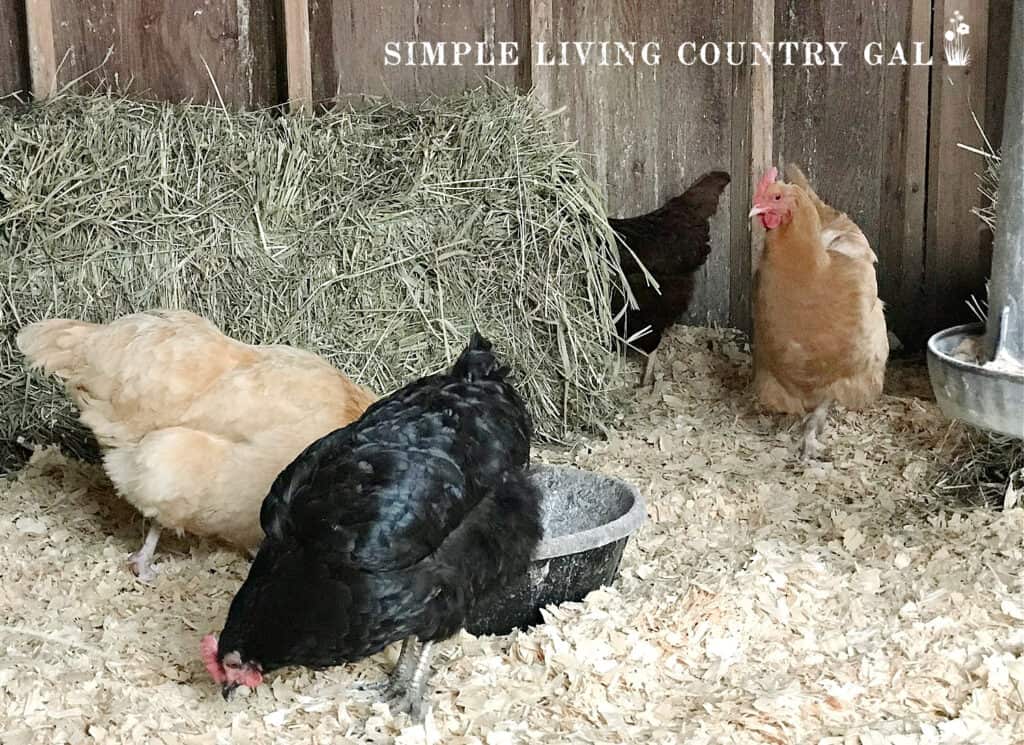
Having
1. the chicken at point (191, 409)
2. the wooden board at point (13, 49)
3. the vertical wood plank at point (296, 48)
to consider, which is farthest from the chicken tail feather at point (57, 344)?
the wooden board at point (13, 49)

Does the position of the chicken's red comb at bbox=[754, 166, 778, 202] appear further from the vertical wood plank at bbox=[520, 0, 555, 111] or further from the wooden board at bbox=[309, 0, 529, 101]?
the wooden board at bbox=[309, 0, 529, 101]

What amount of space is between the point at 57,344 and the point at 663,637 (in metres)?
2.03

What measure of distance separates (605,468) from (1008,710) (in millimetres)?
2025

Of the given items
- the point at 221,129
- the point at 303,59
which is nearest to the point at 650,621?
the point at 221,129

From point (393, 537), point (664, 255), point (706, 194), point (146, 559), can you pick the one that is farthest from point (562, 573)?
point (706, 194)

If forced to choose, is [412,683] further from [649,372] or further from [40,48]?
[40,48]

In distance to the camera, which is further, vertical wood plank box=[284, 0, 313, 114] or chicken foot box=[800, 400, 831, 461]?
vertical wood plank box=[284, 0, 313, 114]

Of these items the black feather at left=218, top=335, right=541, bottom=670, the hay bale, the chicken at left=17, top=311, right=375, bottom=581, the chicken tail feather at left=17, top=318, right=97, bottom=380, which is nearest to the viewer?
the black feather at left=218, top=335, right=541, bottom=670

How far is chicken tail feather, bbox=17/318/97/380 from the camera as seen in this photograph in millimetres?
3605

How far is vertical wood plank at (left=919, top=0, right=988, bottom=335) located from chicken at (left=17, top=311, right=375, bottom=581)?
3073 mm

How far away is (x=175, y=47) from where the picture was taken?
5168 millimetres

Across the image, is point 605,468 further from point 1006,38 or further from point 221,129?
point 1006,38

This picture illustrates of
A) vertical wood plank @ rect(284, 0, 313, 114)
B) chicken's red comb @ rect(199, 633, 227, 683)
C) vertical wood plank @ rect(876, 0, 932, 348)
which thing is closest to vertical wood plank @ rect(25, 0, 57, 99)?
vertical wood plank @ rect(284, 0, 313, 114)

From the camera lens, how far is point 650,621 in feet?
10.2
